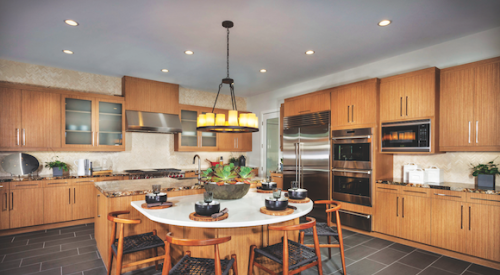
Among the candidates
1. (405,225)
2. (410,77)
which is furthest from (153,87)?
(405,225)

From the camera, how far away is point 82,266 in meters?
2.94

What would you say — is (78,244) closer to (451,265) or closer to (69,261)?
(69,261)

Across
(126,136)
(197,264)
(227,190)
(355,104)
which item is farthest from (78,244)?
(355,104)

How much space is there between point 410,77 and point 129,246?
13.2ft

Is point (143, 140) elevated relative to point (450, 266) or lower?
elevated

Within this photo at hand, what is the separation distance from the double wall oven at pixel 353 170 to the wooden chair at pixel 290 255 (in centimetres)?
228

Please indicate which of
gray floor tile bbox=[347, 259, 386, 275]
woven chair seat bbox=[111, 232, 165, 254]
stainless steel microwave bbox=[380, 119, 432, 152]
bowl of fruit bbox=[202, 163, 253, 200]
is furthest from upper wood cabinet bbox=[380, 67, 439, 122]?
woven chair seat bbox=[111, 232, 165, 254]

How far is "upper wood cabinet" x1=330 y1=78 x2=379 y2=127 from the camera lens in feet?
13.4

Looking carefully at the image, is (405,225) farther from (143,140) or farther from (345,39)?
(143,140)

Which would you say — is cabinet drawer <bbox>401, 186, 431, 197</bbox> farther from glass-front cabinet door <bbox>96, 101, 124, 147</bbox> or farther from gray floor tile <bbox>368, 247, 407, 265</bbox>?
glass-front cabinet door <bbox>96, 101, 124, 147</bbox>

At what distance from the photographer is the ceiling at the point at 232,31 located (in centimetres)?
273

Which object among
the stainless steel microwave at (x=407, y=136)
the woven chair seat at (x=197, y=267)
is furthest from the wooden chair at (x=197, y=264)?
the stainless steel microwave at (x=407, y=136)

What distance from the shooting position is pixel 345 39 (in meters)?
3.53

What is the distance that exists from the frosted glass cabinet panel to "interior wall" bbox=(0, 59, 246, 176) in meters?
0.37
